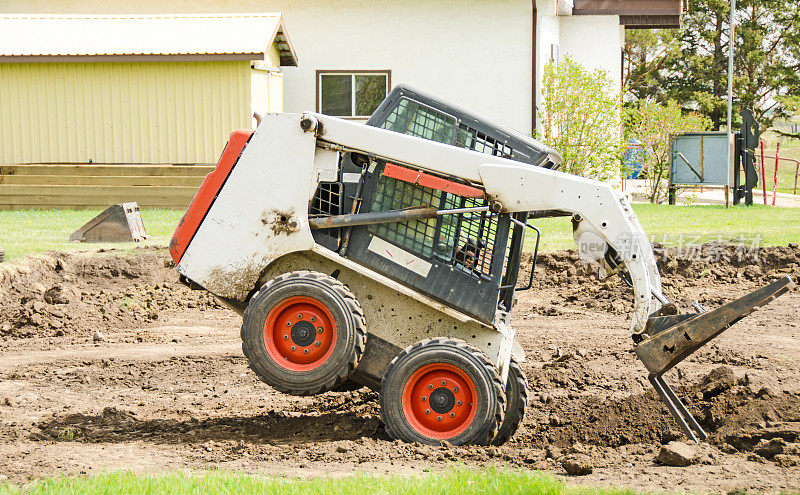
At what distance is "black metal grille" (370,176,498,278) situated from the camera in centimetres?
635

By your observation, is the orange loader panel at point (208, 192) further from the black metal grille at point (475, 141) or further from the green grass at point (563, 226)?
the green grass at point (563, 226)

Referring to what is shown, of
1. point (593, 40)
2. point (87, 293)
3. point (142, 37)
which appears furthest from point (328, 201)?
point (593, 40)

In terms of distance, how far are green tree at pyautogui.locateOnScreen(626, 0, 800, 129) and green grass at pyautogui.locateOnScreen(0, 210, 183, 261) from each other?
3050 centimetres

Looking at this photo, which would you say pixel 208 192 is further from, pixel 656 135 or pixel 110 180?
pixel 656 135

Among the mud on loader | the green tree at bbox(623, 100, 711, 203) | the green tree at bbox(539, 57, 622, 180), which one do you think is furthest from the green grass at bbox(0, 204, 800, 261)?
the mud on loader

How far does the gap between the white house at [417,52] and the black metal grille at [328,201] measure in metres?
17.1

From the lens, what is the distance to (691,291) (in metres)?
12.4

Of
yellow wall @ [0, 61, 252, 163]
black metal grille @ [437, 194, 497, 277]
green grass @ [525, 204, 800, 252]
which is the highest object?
yellow wall @ [0, 61, 252, 163]

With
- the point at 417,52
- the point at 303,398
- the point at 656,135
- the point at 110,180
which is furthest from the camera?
the point at 656,135

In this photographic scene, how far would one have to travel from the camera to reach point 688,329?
607cm

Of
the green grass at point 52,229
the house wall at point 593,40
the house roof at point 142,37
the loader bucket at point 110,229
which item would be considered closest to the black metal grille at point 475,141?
the green grass at point 52,229

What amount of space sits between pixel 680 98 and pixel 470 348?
40.6 metres

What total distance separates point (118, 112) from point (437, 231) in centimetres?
1692

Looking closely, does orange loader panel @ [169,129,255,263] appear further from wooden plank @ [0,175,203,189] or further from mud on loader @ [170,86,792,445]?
wooden plank @ [0,175,203,189]
